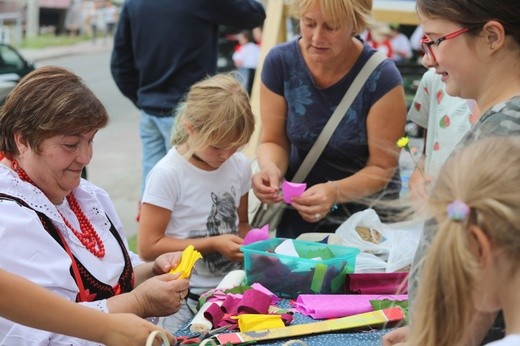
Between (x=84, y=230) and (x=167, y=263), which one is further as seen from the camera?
(x=167, y=263)

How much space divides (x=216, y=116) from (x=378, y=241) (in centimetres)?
76

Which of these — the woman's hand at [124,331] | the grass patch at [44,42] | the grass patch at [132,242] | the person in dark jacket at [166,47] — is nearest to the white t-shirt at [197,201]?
the woman's hand at [124,331]

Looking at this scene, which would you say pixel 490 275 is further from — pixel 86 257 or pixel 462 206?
pixel 86 257

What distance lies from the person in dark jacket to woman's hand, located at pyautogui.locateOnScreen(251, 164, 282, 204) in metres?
1.41

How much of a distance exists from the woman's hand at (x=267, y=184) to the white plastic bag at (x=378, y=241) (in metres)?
0.28

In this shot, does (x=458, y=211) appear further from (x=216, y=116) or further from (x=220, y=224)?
(x=220, y=224)

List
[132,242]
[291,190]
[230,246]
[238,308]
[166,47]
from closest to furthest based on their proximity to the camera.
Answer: [238,308], [230,246], [291,190], [166,47], [132,242]

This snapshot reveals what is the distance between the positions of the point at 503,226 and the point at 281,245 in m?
1.37

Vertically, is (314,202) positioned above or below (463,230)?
below

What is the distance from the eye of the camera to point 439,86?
3.32 meters

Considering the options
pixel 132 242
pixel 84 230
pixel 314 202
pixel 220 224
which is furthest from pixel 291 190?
pixel 132 242

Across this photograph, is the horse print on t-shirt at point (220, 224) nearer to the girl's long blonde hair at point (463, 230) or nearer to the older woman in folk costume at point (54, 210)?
the older woman in folk costume at point (54, 210)

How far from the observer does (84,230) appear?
8.66ft

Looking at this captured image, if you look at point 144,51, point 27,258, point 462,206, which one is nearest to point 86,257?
point 27,258
